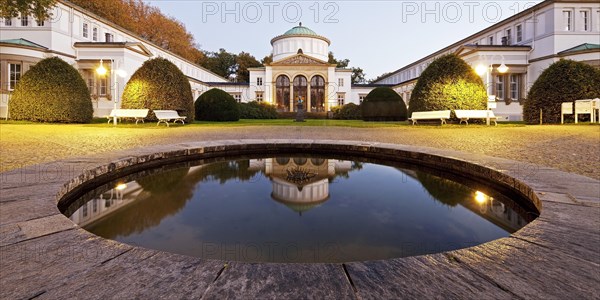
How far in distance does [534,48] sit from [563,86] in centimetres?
1669

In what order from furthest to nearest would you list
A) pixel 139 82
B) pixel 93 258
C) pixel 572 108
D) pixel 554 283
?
pixel 139 82, pixel 572 108, pixel 93 258, pixel 554 283

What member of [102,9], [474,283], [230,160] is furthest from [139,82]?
[102,9]

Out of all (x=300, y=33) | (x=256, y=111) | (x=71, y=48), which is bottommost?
(x=256, y=111)

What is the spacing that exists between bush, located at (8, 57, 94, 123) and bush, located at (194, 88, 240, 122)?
23.6 feet

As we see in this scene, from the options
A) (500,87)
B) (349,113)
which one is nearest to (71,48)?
(349,113)

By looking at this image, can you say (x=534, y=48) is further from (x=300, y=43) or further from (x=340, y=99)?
(x=300, y=43)

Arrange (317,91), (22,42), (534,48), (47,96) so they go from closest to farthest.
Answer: (47,96) → (22,42) → (534,48) → (317,91)

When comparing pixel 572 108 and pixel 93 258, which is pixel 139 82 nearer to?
pixel 93 258

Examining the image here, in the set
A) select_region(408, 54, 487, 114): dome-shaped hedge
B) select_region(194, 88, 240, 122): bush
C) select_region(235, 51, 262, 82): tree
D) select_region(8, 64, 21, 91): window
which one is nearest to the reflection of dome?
select_region(235, 51, 262, 82): tree

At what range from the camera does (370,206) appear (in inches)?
139

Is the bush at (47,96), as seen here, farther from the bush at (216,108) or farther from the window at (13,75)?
the window at (13,75)

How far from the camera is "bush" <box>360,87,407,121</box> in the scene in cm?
2316

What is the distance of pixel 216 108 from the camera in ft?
73.0

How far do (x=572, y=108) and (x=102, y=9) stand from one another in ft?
154
